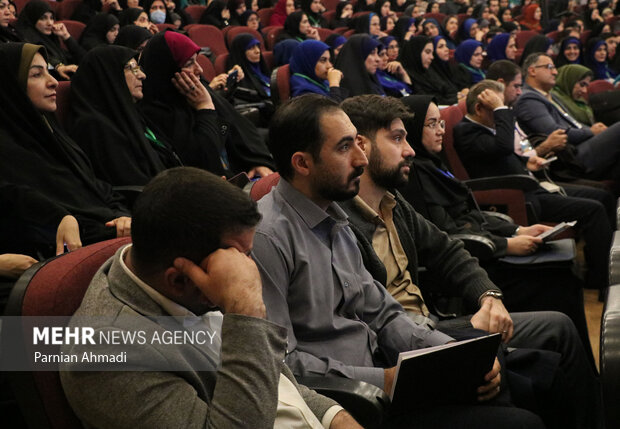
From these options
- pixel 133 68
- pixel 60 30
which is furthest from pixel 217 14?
pixel 133 68

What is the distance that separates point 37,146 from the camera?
2.35m

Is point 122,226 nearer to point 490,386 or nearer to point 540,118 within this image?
point 490,386

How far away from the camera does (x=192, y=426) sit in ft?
3.13

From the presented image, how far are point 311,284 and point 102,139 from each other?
1.48m

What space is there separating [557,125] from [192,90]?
231 cm

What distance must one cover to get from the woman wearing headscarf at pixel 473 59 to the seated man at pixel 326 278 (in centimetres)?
636

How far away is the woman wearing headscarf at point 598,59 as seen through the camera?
767 centimetres

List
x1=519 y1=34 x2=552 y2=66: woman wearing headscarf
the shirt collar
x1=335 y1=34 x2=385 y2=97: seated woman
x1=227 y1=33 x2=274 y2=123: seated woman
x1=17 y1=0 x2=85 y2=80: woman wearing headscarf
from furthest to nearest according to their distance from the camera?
1. x1=519 y1=34 x2=552 y2=66: woman wearing headscarf
2. x1=227 y1=33 x2=274 y2=123: seated woman
3. x1=335 y1=34 x2=385 y2=97: seated woman
4. x1=17 y1=0 x2=85 y2=80: woman wearing headscarf
5. the shirt collar

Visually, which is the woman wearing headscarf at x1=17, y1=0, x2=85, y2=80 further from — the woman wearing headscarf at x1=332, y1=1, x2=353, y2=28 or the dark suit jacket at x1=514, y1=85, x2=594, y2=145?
the woman wearing headscarf at x1=332, y1=1, x2=353, y2=28

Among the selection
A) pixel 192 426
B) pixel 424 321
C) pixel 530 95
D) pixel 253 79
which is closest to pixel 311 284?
pixel 424 321

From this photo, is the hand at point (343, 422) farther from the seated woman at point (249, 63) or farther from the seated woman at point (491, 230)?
the seated woman at point (249, 63)

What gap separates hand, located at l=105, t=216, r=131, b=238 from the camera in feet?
7.20

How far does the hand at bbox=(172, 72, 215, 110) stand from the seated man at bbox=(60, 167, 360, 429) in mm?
2111

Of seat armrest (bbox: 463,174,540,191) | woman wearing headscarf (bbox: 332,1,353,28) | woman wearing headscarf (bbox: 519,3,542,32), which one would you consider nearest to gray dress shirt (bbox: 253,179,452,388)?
seat armrest (bbox: 463,174,540,191)
